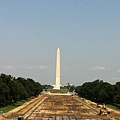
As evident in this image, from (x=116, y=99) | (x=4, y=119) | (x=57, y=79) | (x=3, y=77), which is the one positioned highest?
(x=57, y=79)

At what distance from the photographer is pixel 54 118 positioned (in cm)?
4288

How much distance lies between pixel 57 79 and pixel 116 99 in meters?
90.5

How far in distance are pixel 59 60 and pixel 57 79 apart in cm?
1484

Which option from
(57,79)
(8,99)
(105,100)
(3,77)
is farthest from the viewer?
(57,79)

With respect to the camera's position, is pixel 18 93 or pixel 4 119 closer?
pixel 4 119

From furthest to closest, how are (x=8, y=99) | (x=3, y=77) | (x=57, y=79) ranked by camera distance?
(x=57, y=79)
(x=3, y=77)
(x=8, y=99)

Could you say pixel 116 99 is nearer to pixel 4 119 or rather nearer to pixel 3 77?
pixel 3 77

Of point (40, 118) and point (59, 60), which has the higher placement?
point (59, 60)

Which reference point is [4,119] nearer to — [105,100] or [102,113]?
[102,113]

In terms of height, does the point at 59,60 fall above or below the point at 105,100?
above

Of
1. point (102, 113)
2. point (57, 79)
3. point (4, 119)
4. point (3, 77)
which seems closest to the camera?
point (4, 119)

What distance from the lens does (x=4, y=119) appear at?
41.6m

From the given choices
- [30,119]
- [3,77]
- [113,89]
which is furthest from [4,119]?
[113,89]

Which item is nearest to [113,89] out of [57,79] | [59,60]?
[59,60]
